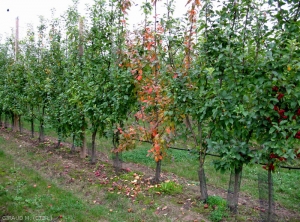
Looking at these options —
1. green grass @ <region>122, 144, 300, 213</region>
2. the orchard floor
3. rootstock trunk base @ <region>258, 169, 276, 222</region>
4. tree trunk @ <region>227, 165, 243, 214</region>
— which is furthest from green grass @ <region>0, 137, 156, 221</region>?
rootstock trunk base @ <region>258, 169, 276, 222</region>

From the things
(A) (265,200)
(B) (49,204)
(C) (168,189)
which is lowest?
(B) (49,204)

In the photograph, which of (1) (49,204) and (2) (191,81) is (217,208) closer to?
(2) (191,81)

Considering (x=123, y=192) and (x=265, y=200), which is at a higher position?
(x=265, y=200)

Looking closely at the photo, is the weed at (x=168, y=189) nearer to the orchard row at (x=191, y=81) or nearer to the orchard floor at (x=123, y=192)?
the orchard floor at (x=123, y=192)

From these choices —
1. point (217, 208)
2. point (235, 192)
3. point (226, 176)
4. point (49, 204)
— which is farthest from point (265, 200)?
point (49, 204)

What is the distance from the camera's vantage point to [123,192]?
5.07 meters

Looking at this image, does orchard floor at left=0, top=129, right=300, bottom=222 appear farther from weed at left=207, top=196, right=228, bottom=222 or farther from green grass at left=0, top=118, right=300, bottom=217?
green grass at left=0, top=118, right=300, bottom=217

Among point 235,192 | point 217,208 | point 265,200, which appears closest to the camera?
point 265,200

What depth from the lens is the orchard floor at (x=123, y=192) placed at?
4.23 m

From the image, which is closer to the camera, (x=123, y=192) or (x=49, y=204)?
(x=49, y=204)

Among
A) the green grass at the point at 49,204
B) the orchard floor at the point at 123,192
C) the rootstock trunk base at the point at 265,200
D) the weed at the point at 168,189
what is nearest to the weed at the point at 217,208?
the orchard floor at the point at 123,192

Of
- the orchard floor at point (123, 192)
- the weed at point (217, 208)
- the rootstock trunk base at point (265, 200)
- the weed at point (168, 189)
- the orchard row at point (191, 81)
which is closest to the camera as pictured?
the orchard row at point (191, 81)

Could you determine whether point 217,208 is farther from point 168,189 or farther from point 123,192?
point 123,192

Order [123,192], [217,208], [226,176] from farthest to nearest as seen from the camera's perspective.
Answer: [226,176], [123,192], [217,208]
